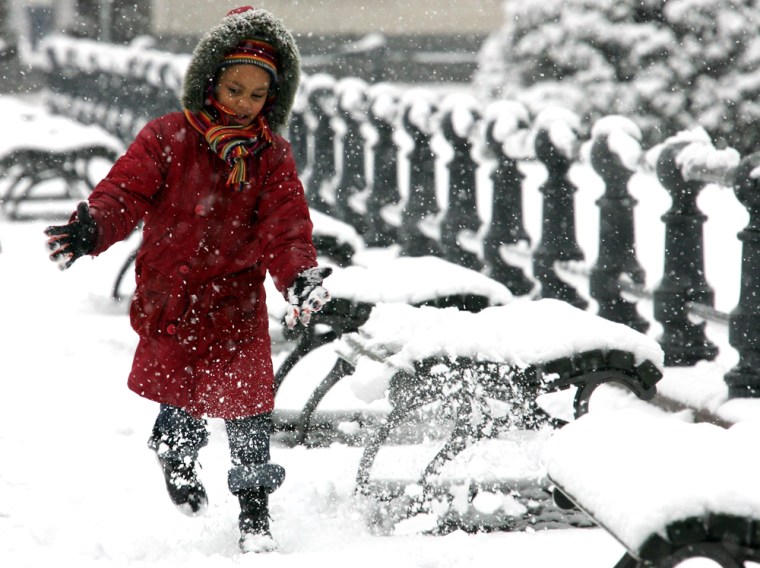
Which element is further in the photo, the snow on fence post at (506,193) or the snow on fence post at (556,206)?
the snow on fence post at (506,193)

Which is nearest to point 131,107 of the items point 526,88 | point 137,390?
point 526,88

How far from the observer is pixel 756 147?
47.1 ft

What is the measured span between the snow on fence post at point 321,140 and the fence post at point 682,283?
4.34 m

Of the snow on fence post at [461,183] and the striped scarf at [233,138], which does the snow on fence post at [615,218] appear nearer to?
the snow on fence post at [461,183]

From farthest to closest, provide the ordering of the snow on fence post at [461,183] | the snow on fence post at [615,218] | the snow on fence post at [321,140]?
the snow on fence post at [321,140] → the snow on fence post at [461,183] → the snow on fence post at [615,218]

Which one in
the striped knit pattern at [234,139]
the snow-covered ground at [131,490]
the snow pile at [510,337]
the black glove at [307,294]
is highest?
the striped knit pattern at [234,139]

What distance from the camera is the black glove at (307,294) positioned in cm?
357

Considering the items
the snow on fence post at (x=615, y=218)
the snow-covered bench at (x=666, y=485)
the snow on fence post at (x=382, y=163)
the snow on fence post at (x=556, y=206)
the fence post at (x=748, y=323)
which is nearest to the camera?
the snow-covered bench at (x=666, y=485)

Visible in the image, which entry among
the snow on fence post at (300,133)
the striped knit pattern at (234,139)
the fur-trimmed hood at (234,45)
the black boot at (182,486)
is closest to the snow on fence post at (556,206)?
the fur-trimmed hood at (234,45)

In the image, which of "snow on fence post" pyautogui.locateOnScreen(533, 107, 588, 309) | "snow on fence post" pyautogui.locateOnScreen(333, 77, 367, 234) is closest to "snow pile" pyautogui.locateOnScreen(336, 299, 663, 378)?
"snow on fence post" pyautogui.locateOnScreen(533, 107, 588, 309)

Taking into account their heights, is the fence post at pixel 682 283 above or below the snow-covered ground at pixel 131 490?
above

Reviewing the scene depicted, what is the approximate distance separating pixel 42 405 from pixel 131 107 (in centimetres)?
1007

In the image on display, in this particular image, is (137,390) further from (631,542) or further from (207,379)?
(631,542)

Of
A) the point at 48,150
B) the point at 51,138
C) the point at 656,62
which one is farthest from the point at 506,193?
the point at 656,62
